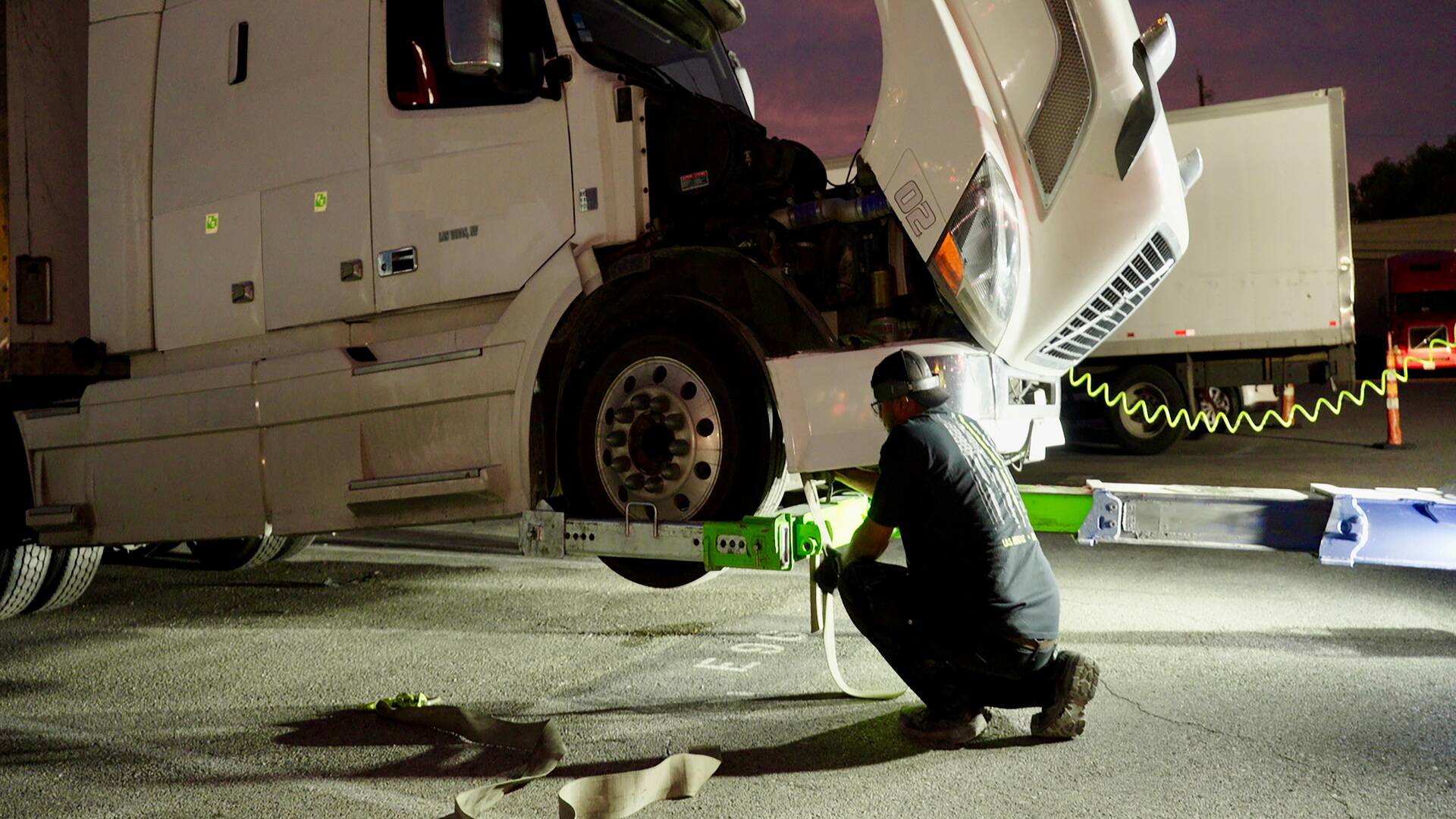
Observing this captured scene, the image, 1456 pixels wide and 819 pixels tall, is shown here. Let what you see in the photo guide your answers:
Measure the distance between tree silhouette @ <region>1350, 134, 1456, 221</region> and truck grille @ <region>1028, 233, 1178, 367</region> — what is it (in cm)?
5551

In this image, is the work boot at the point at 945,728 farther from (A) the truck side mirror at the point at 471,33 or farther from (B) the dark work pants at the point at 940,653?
(A) the truck side mirror at the point at 471,33

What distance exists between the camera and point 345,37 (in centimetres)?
511

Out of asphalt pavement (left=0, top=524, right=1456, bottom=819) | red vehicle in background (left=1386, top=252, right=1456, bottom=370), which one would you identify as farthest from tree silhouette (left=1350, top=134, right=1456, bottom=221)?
asphalt pavement (left=0, top=524, right=1456, bottom=819)

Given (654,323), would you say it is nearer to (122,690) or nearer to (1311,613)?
(122,690)

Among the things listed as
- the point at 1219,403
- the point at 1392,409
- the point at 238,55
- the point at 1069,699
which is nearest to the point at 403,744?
the point at 1069,699

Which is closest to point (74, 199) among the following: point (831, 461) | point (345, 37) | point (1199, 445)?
point (345, 37)

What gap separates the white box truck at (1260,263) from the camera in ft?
40.8

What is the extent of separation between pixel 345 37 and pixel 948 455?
3262mm

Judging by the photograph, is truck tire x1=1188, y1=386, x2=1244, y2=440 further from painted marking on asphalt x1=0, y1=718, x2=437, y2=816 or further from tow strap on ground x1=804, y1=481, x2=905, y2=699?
painted marking on asphalt x1=0, y1=718, x2=437, y2=816

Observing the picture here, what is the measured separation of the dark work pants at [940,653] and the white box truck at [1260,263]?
33.2 feet

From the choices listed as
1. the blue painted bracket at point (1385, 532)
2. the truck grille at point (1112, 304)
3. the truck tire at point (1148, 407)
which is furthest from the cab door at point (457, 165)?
the truck tire at point (1148, 407)

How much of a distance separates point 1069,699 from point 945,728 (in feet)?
1.32

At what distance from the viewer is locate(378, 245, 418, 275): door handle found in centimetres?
501

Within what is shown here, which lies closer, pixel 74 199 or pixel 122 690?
pixel 122 690
